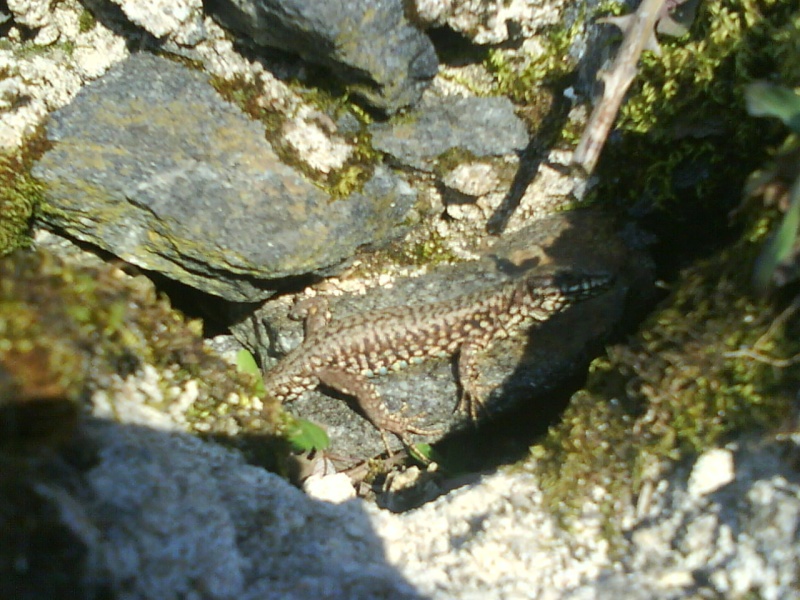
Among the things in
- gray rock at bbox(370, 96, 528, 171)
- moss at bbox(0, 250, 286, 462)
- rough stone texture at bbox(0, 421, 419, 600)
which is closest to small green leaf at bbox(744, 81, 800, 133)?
gray rock at bbox(370, 96, 528, 171)

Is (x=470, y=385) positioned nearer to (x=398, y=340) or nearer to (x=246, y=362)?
(x=398, y=340)

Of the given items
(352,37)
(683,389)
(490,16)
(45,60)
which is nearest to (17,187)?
(45,60)

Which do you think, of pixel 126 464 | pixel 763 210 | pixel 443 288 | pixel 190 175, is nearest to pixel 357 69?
pixel 190 175

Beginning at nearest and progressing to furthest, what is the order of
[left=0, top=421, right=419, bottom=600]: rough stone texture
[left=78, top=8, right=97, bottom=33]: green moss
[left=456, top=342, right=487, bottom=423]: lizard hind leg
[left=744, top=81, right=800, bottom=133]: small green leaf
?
1. [left=0, top=421, right=419, bottom=600]: rough stone texture
2. [left=744, top=81, right=800, bottom=133]: small green leaf
3. [left=78, top=8, right=97, bottom=33]: green moss
4. [left=456, top=342, right=487, bottom=423]: lizard hind leg

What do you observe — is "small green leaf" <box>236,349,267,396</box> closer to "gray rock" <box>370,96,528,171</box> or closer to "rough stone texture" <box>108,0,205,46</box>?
"gray rock" <box>370,96,528,171</box>

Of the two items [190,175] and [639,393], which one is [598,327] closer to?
[639,393]
